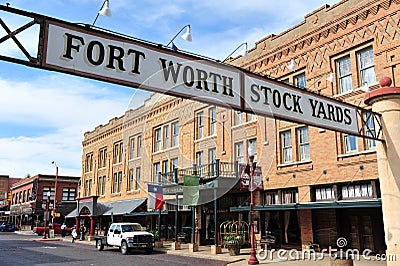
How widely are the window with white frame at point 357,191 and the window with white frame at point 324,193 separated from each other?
2.06 feet

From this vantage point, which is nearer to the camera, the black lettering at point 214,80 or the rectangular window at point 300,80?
the black lettering at point 214,80

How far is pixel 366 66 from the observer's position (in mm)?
19141

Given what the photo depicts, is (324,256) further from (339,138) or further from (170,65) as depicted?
(170,65)

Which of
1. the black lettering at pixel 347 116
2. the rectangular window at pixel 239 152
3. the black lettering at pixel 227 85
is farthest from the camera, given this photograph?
the rectangular window at pixel 239 152

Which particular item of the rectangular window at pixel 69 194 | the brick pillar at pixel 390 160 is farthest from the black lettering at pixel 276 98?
the rectangular window at pixel 69 194

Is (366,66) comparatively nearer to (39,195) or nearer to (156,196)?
(156,196)

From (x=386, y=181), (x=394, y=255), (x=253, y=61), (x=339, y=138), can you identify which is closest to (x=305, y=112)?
(x=386, y=181)

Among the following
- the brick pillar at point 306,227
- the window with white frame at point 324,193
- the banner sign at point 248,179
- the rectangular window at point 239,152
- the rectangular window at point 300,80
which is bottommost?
the brick pillar at point 306,227

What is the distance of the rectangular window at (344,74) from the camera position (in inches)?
782

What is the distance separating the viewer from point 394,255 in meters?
10.6

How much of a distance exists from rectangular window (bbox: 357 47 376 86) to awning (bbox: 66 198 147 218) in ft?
68.5

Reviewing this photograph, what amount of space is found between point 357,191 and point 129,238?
12.6 m

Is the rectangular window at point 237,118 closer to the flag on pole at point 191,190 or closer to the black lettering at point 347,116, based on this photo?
the flag on pole at point 191,190

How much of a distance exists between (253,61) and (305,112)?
1639cm
